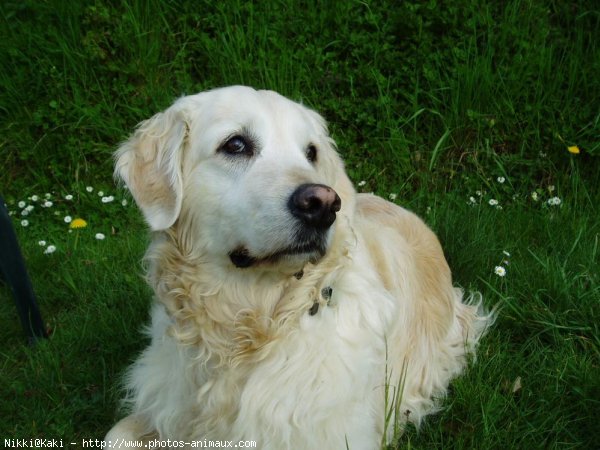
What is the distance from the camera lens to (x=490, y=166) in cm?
441

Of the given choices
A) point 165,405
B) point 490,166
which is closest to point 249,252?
point 165,405

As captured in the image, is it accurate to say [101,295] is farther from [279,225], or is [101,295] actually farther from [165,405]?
[279,225]

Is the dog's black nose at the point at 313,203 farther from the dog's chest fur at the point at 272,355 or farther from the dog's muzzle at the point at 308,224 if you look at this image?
the dog's chest fur at the point at 272,355

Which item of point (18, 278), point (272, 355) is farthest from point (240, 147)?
point (18, 278)

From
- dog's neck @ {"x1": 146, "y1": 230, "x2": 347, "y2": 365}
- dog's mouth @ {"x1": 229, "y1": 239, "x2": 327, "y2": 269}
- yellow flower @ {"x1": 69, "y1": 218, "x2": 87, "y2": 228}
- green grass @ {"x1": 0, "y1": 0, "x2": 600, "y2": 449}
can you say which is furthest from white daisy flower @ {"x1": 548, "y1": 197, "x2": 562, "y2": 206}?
yellow flower @ {"x1": 69, "y1": 218, "x2": 87, "y2": 228}

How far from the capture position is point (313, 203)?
6.77 ft

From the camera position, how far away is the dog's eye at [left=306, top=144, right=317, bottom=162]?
2527 millimetres

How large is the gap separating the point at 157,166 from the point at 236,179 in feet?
1.12

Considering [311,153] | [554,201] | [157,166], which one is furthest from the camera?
[554,201]

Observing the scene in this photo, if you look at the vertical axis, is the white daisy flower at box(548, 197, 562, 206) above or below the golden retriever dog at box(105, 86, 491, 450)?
below

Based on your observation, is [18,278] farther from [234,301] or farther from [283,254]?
[283,254]

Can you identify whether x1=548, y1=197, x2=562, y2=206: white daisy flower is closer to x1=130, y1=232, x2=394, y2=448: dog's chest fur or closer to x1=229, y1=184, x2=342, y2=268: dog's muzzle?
x1=130, y1=232, x2=394, y2=448: dog's chest fur

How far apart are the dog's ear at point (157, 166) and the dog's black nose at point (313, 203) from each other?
478mm

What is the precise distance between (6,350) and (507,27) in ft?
12.0
